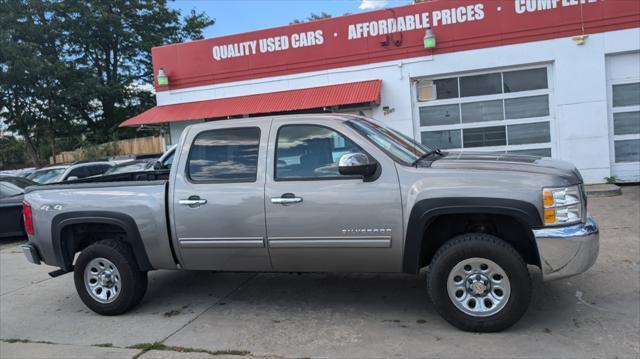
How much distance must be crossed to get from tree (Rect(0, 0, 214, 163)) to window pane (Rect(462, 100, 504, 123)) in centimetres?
A: 2010

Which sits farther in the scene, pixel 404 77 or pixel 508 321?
pixel 404 77

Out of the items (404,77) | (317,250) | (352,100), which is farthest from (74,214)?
(404,77)

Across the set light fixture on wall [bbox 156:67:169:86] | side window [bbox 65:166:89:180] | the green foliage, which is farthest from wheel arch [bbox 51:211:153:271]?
the green foliage

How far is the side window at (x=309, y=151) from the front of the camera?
4727mm

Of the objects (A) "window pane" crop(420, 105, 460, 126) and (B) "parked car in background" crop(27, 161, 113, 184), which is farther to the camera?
(A) "window pane" crop(420, 105, 460, 126)

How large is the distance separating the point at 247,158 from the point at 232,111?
899 centimetres

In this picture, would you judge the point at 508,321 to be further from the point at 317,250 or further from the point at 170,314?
the point at 170,314

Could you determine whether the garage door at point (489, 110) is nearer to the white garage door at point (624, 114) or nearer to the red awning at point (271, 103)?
the white garage door at point (624, 114)

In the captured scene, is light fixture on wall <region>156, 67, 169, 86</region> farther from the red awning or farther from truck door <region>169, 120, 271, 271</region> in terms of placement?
truck door <region>169, 120, 271, 271</region>

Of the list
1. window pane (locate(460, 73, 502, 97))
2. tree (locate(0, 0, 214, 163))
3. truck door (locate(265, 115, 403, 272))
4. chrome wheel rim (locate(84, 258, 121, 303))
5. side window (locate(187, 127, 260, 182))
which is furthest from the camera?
tree (locate(0, 0, 214, 163))

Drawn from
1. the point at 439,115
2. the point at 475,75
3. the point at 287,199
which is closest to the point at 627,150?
the point at 475,75

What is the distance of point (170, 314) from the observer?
209 inches

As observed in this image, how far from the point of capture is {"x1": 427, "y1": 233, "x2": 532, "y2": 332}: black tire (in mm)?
4195

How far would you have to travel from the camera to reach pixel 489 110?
1236cm
